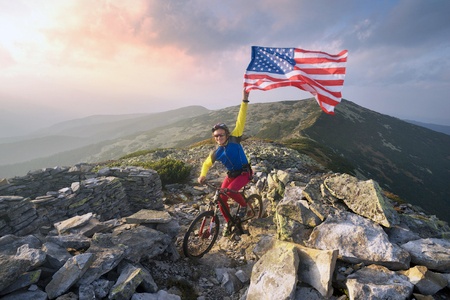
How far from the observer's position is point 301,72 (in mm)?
8391

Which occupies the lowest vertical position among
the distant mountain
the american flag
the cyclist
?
the distant mountain

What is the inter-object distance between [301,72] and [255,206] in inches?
207

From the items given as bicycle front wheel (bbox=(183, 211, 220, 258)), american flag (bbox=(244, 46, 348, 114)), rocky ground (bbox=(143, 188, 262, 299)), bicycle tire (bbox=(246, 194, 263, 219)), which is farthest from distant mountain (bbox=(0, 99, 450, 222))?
bicycle front wheel (bbox=(183, 211, 220, 258))

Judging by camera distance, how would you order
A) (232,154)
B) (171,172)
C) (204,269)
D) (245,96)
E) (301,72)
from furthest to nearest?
(171,172)
(301,72)
(245,96)
(232,154)
(204,269)

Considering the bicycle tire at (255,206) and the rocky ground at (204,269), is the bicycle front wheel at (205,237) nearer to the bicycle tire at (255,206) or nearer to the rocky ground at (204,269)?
the rocky ground at (204,269)

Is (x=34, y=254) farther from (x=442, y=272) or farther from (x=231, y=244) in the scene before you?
(x=442, y=272)

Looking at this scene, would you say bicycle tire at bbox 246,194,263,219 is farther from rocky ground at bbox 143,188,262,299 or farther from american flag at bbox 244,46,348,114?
american flag at bbox 244,46,348,114

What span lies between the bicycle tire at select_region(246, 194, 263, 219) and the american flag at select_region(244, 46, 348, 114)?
12.9 feet

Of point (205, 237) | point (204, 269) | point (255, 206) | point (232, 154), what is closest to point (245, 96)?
point (232, 154)

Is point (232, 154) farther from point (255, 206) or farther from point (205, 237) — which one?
point (255, 206)

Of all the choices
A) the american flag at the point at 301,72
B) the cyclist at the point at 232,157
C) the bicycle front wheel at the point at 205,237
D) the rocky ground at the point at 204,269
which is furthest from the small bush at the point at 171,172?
the american flag at the point at 301,72

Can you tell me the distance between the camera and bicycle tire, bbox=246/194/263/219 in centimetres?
904

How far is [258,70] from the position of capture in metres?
8.97

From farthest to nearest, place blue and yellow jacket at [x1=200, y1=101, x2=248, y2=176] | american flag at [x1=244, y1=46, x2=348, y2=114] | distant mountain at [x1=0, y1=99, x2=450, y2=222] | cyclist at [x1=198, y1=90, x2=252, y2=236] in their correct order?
distant mountain at [x1=0, y1=99, x2=450, y2=222], american flag at [x1=244, y1=46, x2=348, y2=114], blue and yellow jacket at [x1=200, y1=101, x2=248, y2=176], cyclist at [x1=198, y1=90, x2=252, y2=236]
